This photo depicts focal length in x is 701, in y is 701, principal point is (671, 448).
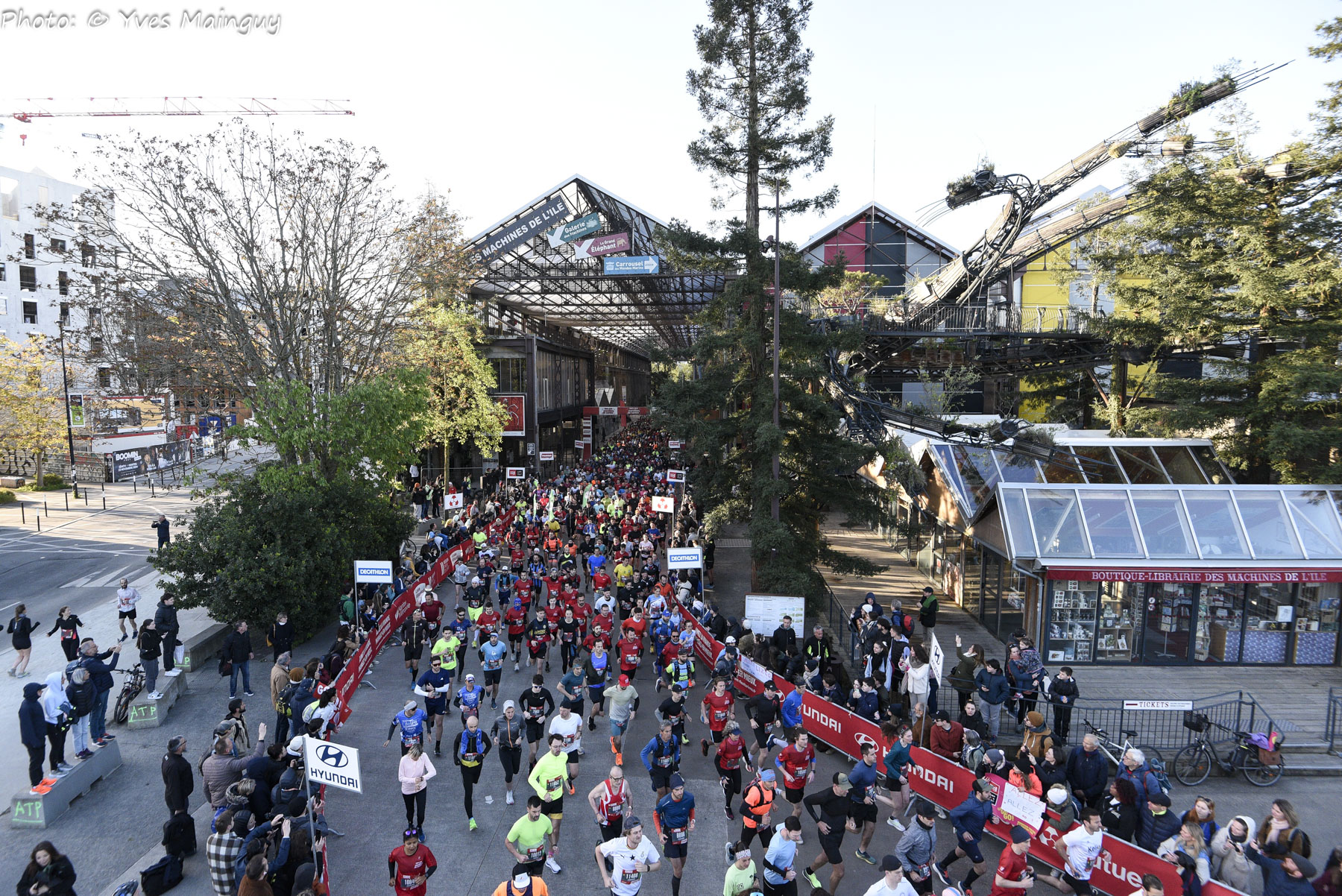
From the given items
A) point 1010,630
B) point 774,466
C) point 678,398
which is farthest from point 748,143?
point 1010,630

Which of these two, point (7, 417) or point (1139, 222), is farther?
point (7, 417)

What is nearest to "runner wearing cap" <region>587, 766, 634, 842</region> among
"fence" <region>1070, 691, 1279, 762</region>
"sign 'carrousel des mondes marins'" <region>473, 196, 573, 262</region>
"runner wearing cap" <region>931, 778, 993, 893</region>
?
"runner wearing cap" <region>931, 778, 993, 893</region>

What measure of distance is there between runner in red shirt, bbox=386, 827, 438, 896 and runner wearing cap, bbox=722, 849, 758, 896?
2.76 m

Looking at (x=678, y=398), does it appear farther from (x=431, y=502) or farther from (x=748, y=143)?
(x=431, y=502)

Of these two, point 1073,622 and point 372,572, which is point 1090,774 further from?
→ point 372,572

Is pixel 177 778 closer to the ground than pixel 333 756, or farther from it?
closer to the ground

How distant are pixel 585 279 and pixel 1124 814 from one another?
28.3 metres

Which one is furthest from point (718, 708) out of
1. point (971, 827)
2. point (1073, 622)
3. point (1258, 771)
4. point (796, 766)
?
point (1073, 622)

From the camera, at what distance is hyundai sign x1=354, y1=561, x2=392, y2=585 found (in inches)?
571

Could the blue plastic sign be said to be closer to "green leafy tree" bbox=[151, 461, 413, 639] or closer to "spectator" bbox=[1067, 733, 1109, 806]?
"green leafy tree" bbox=[151, 461, 413, 639]

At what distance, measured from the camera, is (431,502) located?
30.8m

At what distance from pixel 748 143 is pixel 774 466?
850 cm

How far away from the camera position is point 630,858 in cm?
646

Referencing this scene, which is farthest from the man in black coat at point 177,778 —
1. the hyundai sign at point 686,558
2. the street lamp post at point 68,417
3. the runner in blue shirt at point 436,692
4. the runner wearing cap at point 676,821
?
the street lamp post at point 68,417
